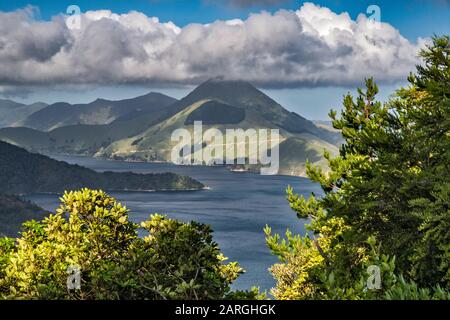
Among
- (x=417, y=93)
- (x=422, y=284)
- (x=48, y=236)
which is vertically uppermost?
(x=417, y=93)

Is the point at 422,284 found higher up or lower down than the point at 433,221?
lower down

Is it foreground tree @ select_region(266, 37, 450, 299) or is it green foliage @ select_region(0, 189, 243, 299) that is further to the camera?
foreground tree @ select_region(266, 37, 450, 299)

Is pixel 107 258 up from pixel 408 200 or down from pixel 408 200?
down

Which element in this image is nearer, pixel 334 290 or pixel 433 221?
pixel 334 290

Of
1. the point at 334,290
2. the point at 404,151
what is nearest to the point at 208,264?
the point at 334,290

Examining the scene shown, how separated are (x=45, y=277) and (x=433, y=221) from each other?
41.4 ft

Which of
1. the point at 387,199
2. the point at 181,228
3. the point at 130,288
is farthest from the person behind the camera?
the point at 387,199

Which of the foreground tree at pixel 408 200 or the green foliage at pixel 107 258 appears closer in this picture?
the green foliage at pixel 107 258

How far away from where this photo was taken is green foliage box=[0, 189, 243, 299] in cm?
1531

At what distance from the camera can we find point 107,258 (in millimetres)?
18656

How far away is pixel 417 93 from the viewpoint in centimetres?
3312

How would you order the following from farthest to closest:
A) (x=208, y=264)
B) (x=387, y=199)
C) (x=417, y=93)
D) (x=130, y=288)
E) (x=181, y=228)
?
1. (x=417, y=93)
2. (x=387, y=199)
3. (x=181, y=228)
4. (x=208, y=264)
5. (x=130, y=288)

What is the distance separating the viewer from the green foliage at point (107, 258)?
15312 millimetres

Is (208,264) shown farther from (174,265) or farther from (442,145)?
(442,145)
